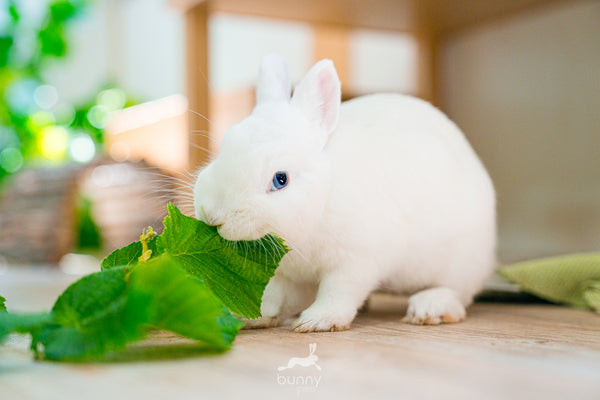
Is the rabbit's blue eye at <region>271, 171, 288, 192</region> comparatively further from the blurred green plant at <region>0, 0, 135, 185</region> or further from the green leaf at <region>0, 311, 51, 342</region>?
the blurred green plant at <region>0, 0, 135, 185</region>

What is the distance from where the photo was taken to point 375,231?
3.30 feet

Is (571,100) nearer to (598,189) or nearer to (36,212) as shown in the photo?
(598,189)

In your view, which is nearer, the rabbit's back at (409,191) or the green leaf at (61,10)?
the rabbit's back at (409,191)

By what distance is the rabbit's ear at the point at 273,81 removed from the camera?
1.01m

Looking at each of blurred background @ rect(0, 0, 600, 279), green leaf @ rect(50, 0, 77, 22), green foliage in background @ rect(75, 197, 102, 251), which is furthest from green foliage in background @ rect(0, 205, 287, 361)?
green leaf @ rect(50, 0, 77, 22)

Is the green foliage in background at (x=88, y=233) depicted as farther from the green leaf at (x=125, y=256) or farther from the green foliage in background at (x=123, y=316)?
the green foliage in background at (x=123, y=316)

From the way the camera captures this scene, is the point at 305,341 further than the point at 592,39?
No

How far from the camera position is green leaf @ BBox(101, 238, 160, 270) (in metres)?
0.89

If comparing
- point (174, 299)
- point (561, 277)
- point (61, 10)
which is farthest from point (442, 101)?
point (61, 10)

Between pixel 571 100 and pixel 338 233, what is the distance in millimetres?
1691

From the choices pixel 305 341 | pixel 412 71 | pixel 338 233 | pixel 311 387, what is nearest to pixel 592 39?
pixel 412 71

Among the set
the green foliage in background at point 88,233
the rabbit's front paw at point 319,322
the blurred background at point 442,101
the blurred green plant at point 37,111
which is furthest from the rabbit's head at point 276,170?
the blurred green plant at point 37,111

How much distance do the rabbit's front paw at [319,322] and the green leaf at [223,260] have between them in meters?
0.09

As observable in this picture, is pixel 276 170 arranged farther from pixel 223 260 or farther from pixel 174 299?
pixel 174 299
